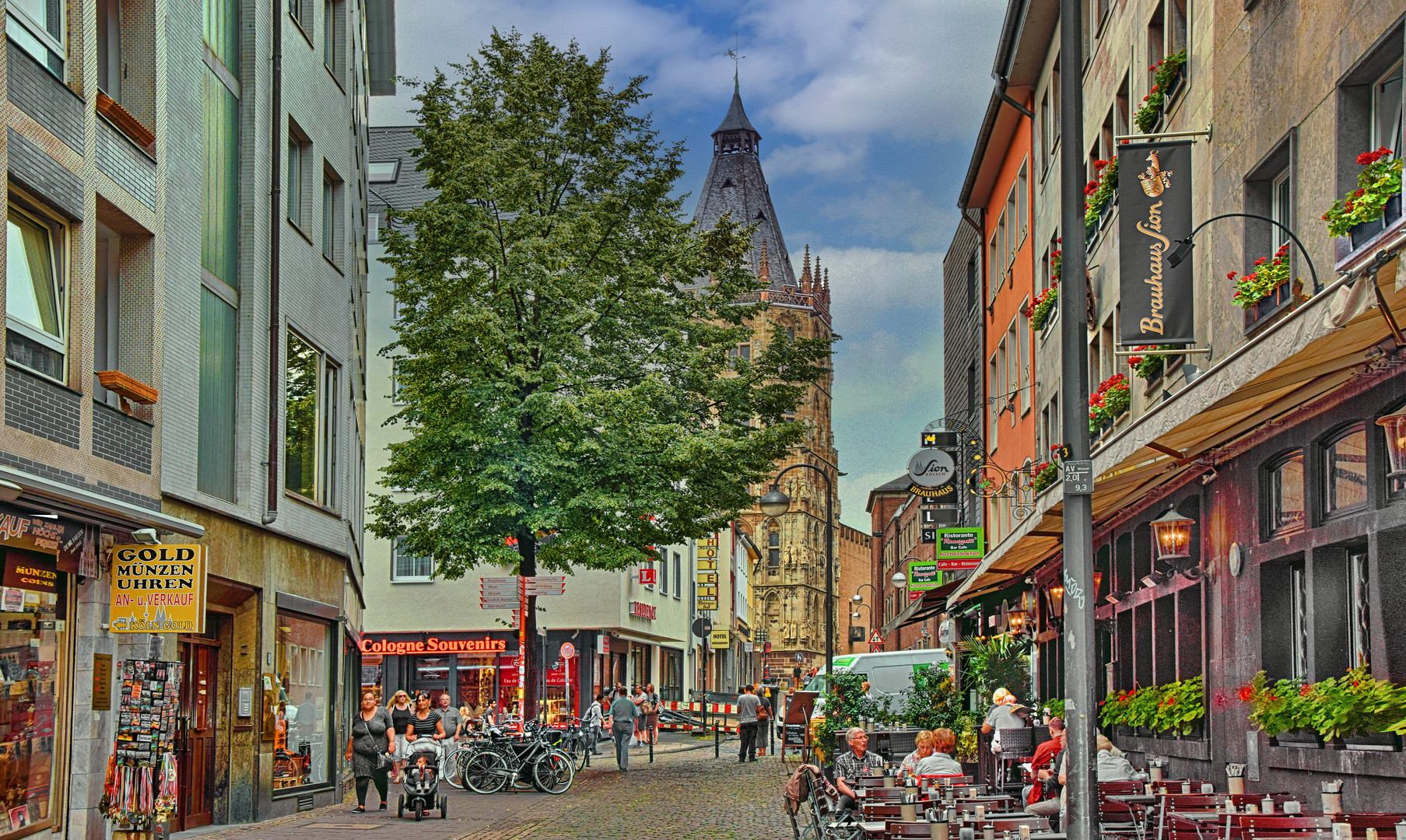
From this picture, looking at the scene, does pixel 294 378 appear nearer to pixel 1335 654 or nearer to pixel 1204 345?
pixel 1204 345

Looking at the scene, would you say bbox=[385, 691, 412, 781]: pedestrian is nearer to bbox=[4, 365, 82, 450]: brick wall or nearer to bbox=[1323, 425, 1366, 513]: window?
bbox=[4, 365, 82, 450]: brick wall

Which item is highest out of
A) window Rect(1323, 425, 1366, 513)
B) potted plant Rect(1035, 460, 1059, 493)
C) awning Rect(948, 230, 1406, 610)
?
potted plant Rect(1035, 460, 1059, 493)

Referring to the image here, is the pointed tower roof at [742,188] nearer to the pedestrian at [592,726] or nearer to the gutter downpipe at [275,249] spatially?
the pedestrian at [592,726]

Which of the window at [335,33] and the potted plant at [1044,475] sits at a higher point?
the window at [335,33]

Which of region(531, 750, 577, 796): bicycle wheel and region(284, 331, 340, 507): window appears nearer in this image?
region(284, 331, 340, 507): window

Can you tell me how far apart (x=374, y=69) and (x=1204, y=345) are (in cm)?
2743

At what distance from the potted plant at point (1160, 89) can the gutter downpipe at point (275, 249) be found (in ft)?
36.0

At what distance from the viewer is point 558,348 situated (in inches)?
1050

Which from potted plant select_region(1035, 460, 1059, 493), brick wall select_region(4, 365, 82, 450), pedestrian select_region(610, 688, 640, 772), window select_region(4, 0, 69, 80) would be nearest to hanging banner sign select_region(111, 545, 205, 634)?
brick wall select_region(4, 365, 82, 450)

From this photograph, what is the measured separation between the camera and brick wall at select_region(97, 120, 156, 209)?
1520 cm

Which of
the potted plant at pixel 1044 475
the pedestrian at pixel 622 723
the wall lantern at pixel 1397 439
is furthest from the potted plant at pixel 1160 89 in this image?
the pedestrian at pixel 622 723

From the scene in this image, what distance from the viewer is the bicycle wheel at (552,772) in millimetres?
23172

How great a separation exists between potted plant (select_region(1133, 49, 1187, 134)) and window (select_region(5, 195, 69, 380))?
11.6 m

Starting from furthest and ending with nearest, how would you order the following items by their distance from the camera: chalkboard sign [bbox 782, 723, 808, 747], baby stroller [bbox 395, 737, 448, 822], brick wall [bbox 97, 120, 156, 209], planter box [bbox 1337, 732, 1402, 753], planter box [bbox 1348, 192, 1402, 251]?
chalkboard sign [bbox 782, 723, 808, 747] < baby stroller [bbox 395, 737, 448, 822] < brick wall [bbox 97, 120, 156, 209] < planter box [bbox 1337, 732, 1402, 753] < planter box [bbox 1348, 192, 1402, 251]
